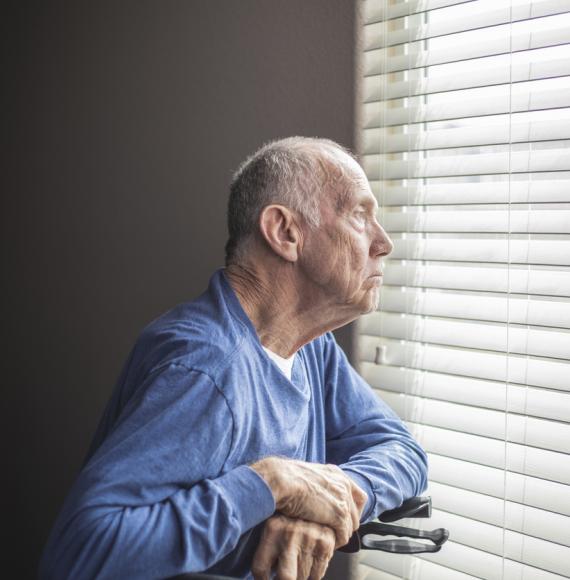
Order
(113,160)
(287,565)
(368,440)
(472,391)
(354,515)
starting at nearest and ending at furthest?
(287,565) < (354,515) < (368,440) < (472,391) < (113,160)

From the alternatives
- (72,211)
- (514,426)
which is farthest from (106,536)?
(72,211)

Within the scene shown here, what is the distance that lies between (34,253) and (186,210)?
797mm

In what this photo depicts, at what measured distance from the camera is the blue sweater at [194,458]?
0.88m

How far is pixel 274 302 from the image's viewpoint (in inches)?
47.1

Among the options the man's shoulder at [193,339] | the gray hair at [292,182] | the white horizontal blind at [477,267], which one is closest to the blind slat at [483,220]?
the white horizontal blind at [477,267]

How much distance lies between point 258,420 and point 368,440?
14.2 inches

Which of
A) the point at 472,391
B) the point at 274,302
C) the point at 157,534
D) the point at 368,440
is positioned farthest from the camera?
the point at 472,391

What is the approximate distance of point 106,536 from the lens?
865 millimetres

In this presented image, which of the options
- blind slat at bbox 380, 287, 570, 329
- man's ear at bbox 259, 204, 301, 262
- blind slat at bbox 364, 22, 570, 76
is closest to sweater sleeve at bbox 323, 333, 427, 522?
blind slat at bbox 380, 287, 570, 329

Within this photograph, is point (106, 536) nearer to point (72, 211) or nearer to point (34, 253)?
point (72, 211)

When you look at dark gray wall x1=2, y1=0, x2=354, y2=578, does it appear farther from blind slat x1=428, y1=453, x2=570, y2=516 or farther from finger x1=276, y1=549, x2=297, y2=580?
finger x1=276, y1=549, x2=297, y2=580

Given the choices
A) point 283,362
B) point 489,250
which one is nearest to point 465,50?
point 489,250

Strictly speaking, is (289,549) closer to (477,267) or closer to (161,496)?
(161,496)

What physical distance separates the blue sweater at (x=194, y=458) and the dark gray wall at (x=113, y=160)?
0.51m
